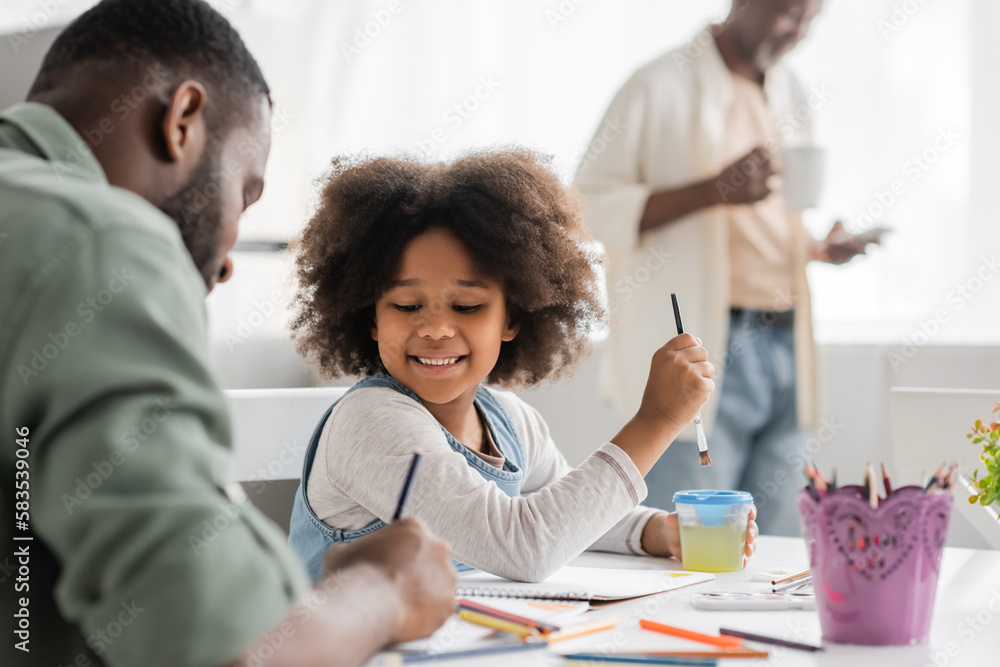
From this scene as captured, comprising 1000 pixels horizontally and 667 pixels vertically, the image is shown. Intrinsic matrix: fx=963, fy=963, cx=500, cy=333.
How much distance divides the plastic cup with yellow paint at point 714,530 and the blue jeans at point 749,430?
1.01 metres

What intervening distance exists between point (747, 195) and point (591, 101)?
3.41ft

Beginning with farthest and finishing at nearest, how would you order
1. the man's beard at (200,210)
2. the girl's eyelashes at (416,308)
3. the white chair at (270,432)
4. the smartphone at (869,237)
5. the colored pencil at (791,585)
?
the smartphone at (869,237) → the white chair at (270,432) → the girl's eyelashes at (416,308) → the colored pencil at (791,585) → the man's beard at (200,210)

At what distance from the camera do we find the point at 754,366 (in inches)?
84.8

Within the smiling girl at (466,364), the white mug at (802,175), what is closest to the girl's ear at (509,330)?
the smiling girl at (466,364)

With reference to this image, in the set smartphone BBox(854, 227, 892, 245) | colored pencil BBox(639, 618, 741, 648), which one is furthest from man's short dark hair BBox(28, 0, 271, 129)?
smartphone BBox(854, 227, 892, 245)

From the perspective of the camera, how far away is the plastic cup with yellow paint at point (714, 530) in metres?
1.08

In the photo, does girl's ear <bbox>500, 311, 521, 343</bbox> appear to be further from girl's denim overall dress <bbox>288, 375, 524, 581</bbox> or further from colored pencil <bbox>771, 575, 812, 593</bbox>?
colored pencil <bbox>771, 575, 812, 593</bbox>

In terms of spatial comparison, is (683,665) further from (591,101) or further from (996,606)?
(591,101)

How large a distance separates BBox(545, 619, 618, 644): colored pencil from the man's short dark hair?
454 mm

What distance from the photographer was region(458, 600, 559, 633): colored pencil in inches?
29.9

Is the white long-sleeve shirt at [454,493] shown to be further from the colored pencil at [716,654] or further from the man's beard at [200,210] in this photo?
the man's beard at [200,210]

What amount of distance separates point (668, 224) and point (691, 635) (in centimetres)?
146

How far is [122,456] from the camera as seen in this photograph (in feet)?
1.49

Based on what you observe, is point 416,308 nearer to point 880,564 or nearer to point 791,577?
point 791,577
